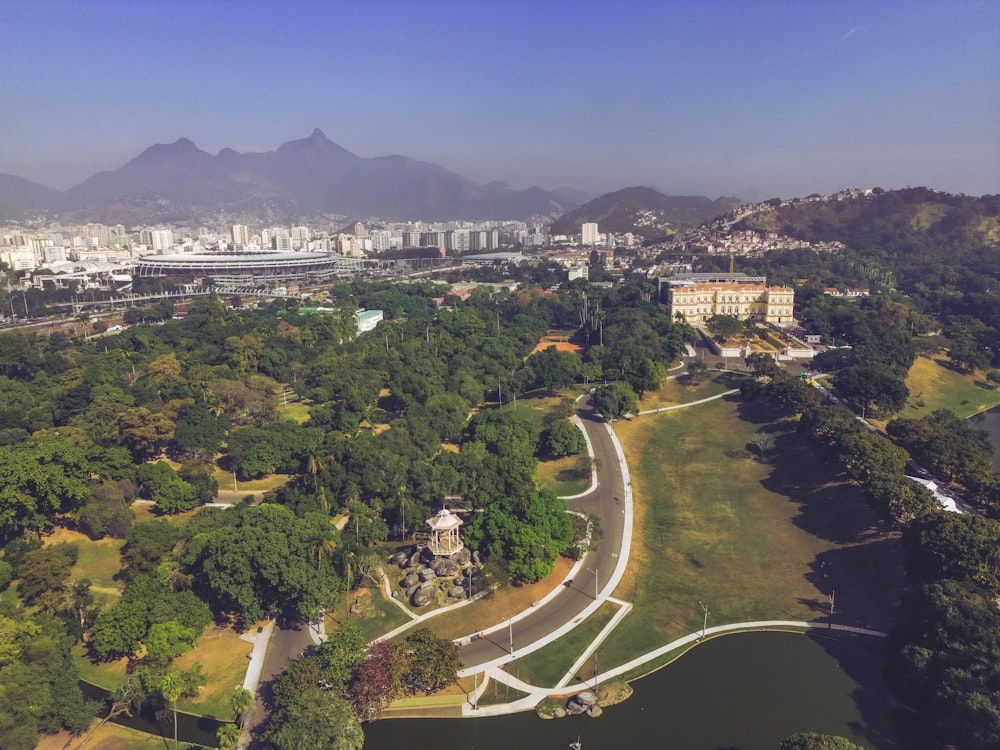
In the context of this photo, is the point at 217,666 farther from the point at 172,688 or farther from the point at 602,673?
the point at 602,673

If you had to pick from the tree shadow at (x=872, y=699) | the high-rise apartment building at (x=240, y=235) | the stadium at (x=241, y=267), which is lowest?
the tree shadow at (x=872, y=699)

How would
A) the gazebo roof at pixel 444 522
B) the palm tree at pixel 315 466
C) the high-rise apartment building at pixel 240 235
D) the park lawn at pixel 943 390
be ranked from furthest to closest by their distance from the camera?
the high-rise apartment building at pixel 240 235 < the park lawn at pixel 943 390 < the palm tree at pixel 315 466 < the gazebo roof at pixel 444 522

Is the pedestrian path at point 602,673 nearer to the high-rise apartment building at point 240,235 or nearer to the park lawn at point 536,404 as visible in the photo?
the park lawn at point 536,404

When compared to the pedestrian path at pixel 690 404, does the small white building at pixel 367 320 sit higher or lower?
higher

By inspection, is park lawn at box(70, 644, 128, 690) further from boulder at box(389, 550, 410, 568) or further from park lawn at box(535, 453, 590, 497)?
park lawn at box(535, 453, 590, 497)

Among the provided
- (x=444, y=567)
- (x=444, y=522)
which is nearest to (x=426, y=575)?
(x=444, y=567)

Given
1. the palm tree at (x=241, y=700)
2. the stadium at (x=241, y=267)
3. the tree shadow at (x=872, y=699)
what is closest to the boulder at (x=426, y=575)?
the palm tree at (x=241, y=700)
